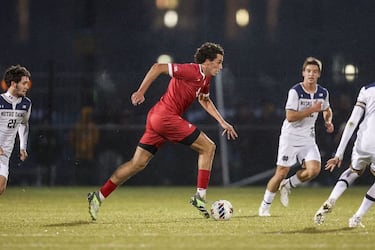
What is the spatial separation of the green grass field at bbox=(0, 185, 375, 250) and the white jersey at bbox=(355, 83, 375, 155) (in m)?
0.83

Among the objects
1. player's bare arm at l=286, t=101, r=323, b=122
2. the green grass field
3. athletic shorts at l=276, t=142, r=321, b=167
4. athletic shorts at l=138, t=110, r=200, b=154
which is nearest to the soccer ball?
the green grass field

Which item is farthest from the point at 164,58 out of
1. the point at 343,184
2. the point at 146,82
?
the point at 343,184

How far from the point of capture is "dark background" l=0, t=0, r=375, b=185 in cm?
2106

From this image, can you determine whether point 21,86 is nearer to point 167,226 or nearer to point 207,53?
point 207,53

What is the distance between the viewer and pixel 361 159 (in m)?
10.1

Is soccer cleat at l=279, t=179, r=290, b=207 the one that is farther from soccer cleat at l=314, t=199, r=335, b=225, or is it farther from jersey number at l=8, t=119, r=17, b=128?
jersey number at l=8, t=119, r=17, b=128

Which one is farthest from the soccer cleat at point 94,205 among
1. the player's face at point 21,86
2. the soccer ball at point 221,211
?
the player's face at point 21,86

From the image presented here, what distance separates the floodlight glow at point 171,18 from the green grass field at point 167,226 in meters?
6.13

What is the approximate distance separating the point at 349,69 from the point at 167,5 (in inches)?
164

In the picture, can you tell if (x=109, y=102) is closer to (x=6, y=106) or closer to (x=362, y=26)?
(x=362, y=26)

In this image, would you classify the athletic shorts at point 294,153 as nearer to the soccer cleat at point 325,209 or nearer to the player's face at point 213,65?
the player's face at point 213,65

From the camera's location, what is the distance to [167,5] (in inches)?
862

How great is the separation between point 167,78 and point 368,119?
11243mm

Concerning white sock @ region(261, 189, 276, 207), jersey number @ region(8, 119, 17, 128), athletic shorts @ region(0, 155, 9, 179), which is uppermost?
jersey number @ region(8, 119, 17, 128)
